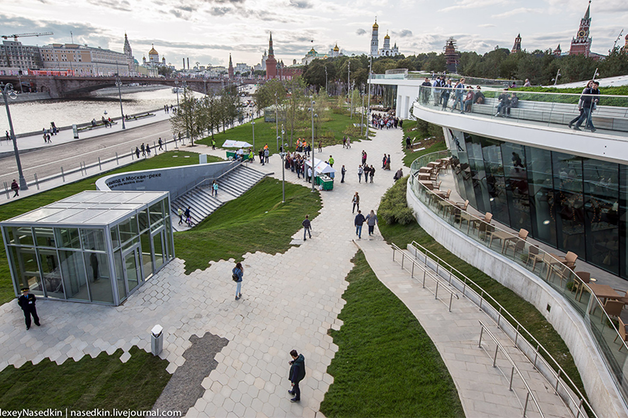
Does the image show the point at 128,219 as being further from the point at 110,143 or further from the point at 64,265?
the point at 110,143

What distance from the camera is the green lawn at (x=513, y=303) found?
26.7ft

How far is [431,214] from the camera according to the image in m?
15.2

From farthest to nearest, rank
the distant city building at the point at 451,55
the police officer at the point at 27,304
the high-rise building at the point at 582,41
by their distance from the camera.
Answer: the high-rise building at the point at 582,41, the distant city building at the point at 451,55, the police officer at the point at 27,304

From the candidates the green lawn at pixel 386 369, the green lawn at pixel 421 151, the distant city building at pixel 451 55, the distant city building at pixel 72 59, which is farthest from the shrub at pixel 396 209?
the distant city building at pixel 72 59

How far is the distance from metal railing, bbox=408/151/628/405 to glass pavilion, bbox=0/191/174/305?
37.2 ft

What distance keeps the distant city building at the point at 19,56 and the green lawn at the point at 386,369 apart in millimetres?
199127

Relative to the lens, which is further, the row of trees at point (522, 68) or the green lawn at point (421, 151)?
the row of trees at point (522, 68)

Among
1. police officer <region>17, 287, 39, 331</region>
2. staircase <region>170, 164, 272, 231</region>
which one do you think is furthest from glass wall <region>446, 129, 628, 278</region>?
staircase <region>170, 164, 272, 231</region>

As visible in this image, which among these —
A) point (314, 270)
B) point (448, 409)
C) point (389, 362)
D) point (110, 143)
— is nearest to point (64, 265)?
point (314, 270)

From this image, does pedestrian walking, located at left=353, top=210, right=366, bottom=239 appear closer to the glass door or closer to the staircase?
the glass door

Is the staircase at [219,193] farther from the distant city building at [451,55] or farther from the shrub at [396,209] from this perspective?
the distant city building at [451,55]

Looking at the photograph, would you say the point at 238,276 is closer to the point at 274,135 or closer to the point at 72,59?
the point at 274,135

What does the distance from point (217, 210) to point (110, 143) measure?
2558 centimetres

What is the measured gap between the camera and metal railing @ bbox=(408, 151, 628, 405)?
6.53 meters
